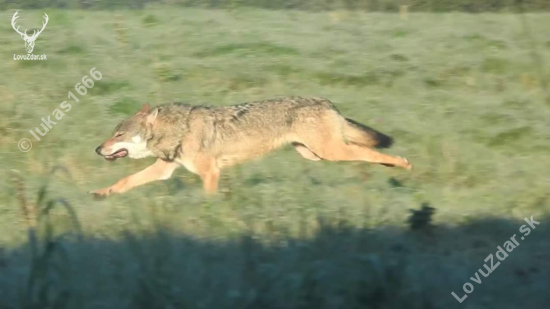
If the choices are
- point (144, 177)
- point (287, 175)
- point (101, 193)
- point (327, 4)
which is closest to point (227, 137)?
point (287, 175)

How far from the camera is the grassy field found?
4566 millimetres

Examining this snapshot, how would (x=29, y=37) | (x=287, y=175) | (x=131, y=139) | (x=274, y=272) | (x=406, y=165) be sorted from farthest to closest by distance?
(x=29, y=37) < (x=406, y=165) < (x=287, y=175) < (x=131, y=139) < (x=274, y=272)

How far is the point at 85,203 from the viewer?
668 cm

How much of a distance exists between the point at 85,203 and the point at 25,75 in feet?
13.7

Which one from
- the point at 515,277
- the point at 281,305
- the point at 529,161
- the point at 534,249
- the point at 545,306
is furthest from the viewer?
the point at 529,161

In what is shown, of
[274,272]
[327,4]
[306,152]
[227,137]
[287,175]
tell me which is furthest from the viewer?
[327,4]

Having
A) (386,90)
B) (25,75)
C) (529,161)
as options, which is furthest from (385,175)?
(25,75)

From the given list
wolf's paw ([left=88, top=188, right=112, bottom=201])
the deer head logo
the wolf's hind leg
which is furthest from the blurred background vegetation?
wolf's paw ([left=88, top=188, right=112, bottom=201])

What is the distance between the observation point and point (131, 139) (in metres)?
7.06

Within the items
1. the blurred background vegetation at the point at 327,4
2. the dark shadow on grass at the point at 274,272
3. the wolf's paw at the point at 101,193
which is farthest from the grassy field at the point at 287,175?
the blurred background vegetation at the point at 327,4

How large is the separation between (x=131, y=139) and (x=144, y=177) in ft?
1.06

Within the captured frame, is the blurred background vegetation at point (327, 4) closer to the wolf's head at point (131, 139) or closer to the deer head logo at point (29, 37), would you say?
the deer head logo at point (29, 37)

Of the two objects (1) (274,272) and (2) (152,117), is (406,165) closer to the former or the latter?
(2) (152,117)

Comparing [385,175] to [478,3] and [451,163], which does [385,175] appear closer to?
[451,163]
